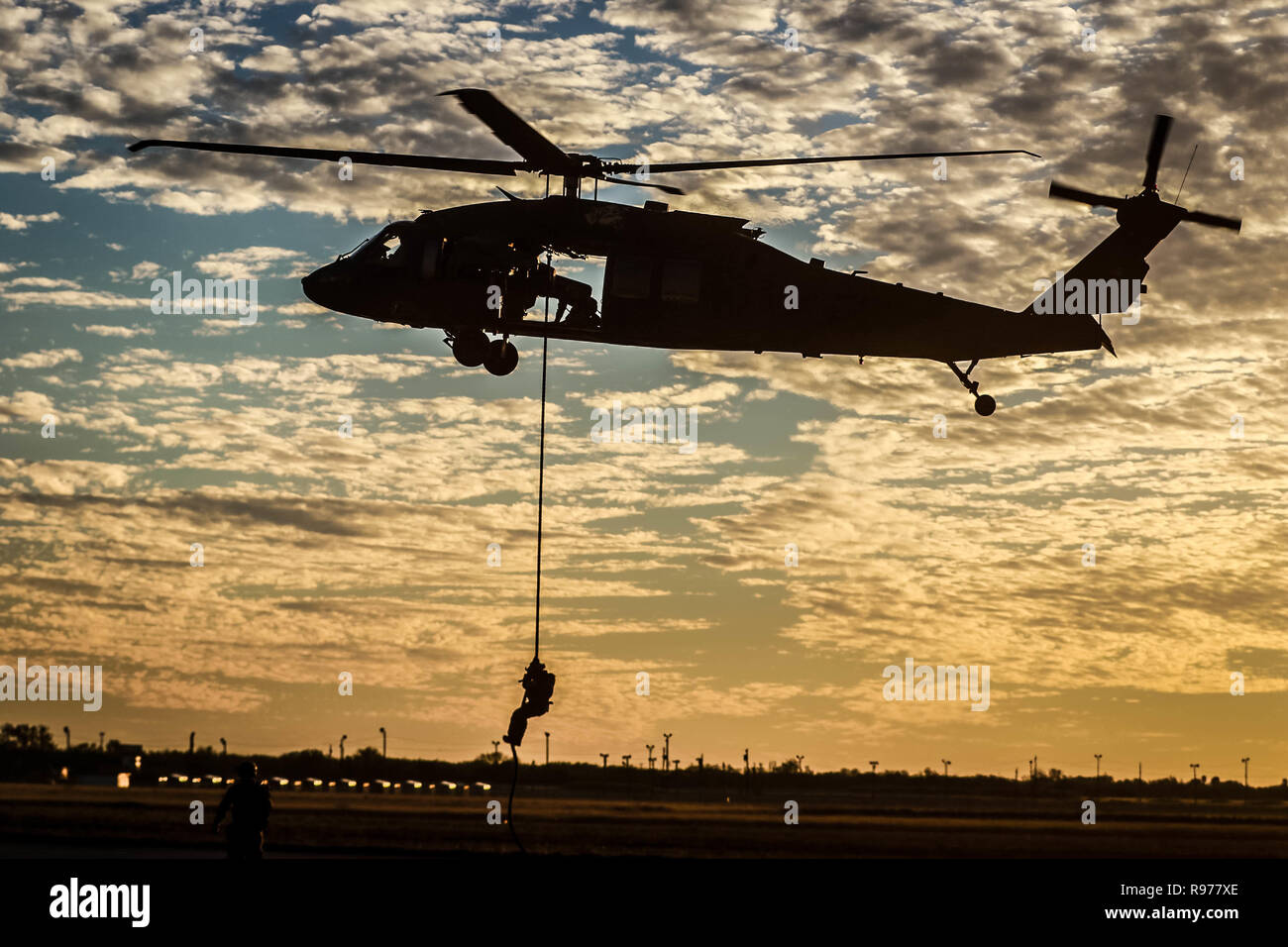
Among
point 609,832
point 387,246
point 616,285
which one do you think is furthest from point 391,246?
point 609,832

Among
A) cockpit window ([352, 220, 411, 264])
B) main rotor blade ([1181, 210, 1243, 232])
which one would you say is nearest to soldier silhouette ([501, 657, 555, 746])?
cockpit window ([352, 220, 411, 264])

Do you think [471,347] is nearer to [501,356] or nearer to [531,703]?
[501,356]

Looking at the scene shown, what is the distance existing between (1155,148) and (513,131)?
47.5 feet

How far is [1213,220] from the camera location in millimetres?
26438

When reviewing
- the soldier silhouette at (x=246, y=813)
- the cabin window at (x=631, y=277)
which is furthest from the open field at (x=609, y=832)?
the cabin window at (x=631, y=277)

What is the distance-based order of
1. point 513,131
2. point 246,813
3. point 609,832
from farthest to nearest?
1. point 609,832
2. point 513,131
3. point 246,813

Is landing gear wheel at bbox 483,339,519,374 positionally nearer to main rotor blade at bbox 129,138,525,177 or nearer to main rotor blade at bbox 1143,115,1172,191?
main rotor blade at bbox 129,138,525,177

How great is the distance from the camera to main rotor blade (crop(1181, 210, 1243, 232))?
25.9 m

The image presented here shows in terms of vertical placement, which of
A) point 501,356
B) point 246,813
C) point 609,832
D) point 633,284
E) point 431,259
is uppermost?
point 431,259

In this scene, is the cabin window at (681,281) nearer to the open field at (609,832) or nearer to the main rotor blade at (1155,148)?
the main rotor blade at (1155,148)
